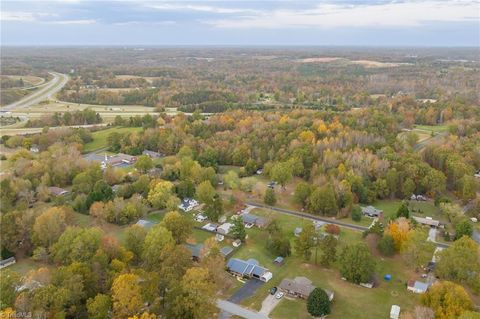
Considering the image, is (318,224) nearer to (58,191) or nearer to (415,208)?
(415,208)

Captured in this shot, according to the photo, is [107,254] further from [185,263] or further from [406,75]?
[406,75]

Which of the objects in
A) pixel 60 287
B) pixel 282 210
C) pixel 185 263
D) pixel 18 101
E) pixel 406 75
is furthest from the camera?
pixel 406 75

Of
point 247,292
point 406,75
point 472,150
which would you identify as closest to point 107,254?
point 247,292

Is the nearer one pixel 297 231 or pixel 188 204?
pixel 297 231

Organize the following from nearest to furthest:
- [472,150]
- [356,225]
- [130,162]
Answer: [356,225] → [472,150] → [130,162]

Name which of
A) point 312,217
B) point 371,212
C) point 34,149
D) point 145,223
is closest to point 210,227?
point 145,223

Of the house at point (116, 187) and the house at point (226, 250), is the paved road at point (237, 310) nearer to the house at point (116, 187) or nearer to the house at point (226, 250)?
the house at point (226, 250)

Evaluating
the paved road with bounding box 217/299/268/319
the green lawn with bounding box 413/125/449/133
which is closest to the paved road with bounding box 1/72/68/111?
the paved road with bounding box 217/299/268/319
